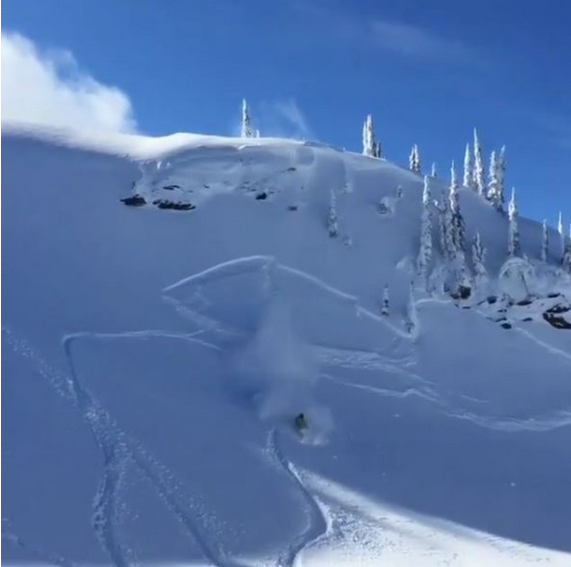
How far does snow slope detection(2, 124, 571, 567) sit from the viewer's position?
21625 mm

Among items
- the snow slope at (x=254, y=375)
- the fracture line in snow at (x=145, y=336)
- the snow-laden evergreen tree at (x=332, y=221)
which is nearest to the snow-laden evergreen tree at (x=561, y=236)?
the snow slope at (x=254, y=375)

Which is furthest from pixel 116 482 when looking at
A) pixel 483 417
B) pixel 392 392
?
→ pixel 483 417

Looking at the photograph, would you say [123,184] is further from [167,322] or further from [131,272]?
[167,322]

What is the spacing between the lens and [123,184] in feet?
175

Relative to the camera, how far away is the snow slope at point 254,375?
851 inches

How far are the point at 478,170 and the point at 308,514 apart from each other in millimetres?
59099

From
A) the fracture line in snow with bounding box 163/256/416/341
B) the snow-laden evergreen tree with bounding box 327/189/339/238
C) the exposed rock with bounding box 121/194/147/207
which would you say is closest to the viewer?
the fracture line in snow with bounding box 163/256/416/341

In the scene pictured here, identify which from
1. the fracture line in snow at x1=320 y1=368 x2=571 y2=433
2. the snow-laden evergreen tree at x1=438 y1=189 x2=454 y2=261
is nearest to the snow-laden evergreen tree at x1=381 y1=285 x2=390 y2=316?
the fracture line in snow at x1=320 y1=368 x2=571 y2=433

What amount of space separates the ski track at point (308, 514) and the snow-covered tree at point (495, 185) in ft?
149

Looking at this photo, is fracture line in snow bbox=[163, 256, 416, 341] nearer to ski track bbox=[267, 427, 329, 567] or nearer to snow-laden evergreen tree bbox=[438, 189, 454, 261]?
snow-laden evergreen tree bbox=[438, 189, 454, 261]

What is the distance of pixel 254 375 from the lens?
1385 inches

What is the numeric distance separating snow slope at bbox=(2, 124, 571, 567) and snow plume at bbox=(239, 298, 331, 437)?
0.47ft

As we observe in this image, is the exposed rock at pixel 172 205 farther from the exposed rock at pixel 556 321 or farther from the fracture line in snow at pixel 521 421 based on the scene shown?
the exposed rock at pixel 556 321

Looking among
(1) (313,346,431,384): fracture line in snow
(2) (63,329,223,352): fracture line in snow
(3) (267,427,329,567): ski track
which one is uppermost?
(2) (63,329,223,352): fracture line in snow
